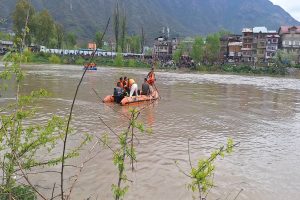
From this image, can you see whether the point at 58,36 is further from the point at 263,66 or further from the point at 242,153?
the point at 242,153

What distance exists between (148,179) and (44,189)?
7.26 ft

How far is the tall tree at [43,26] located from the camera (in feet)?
297

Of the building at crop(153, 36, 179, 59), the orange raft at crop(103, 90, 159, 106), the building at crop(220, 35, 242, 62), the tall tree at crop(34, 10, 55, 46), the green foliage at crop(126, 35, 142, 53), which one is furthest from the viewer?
the green foliage at crop(126, 35, 142, 53)

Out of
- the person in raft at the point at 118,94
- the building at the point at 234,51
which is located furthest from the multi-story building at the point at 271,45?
the person in raft at the point at 118,94

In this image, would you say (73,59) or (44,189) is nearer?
(44,189)

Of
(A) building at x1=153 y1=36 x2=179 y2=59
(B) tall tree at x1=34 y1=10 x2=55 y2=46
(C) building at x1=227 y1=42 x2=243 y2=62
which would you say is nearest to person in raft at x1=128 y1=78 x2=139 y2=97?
(B) tall tree at x1=34 y1=10 x2=55 y2=46

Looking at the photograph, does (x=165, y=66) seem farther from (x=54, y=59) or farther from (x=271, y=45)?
(x=271, y=45)

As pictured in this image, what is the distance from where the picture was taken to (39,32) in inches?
3637

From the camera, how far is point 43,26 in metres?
91.3

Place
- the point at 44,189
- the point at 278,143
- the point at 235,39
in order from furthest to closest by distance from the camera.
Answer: the point at 235,39, the point at 278,143, the point at 44,189

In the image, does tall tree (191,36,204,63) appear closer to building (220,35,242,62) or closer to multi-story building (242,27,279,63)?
building (220,35,242,62)

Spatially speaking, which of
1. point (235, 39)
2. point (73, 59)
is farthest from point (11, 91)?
point (235, 39)

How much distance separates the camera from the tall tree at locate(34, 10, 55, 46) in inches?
3558

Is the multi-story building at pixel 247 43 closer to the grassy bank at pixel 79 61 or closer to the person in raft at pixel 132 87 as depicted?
the grassy bank at pixel 79 61
